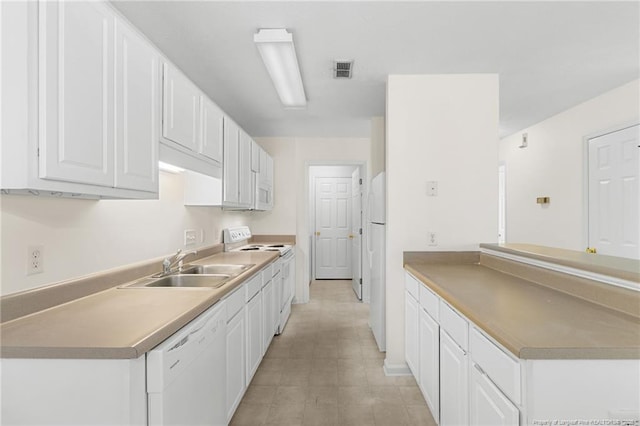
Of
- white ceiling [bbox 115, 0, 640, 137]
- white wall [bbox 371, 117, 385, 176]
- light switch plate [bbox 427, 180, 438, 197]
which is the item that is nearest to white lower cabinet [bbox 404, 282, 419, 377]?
light switch plate [bbox 427, 180, 438, 197]

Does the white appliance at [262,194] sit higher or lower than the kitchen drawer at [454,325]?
higher

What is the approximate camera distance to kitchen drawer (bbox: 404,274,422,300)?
2.39 m

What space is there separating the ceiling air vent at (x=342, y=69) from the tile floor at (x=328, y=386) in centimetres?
249

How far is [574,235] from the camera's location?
12.1ft

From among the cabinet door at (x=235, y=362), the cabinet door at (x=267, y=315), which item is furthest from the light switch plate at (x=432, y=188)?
the cabinet door at (x=235, y=362)

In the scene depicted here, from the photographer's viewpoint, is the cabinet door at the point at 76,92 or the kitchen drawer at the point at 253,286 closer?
the cabinet door at the point at 76,92

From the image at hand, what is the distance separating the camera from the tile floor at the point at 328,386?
7.11ft

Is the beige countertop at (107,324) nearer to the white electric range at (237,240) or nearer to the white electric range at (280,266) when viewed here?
the white electric range at (280,266)

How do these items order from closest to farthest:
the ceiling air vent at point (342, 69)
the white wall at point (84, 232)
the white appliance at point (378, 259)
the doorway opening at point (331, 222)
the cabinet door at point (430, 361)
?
the white wall at point (84, 232)
the cabinet door at point (430, 361)
the ceiling air vent at point (342, 69)
the white appliance at point (378, 259)
the doorway opening at point (331, 222)

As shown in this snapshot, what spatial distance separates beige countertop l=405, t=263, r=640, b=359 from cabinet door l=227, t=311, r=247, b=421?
4.09 feet

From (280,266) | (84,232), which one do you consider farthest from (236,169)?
(84,232)

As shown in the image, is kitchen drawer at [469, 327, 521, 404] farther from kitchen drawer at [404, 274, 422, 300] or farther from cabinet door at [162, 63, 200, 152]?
cabinet door at [162, 63, 200, 152]

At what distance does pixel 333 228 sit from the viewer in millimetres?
6969

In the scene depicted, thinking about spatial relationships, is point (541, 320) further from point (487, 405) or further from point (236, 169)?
point (236, 169)
